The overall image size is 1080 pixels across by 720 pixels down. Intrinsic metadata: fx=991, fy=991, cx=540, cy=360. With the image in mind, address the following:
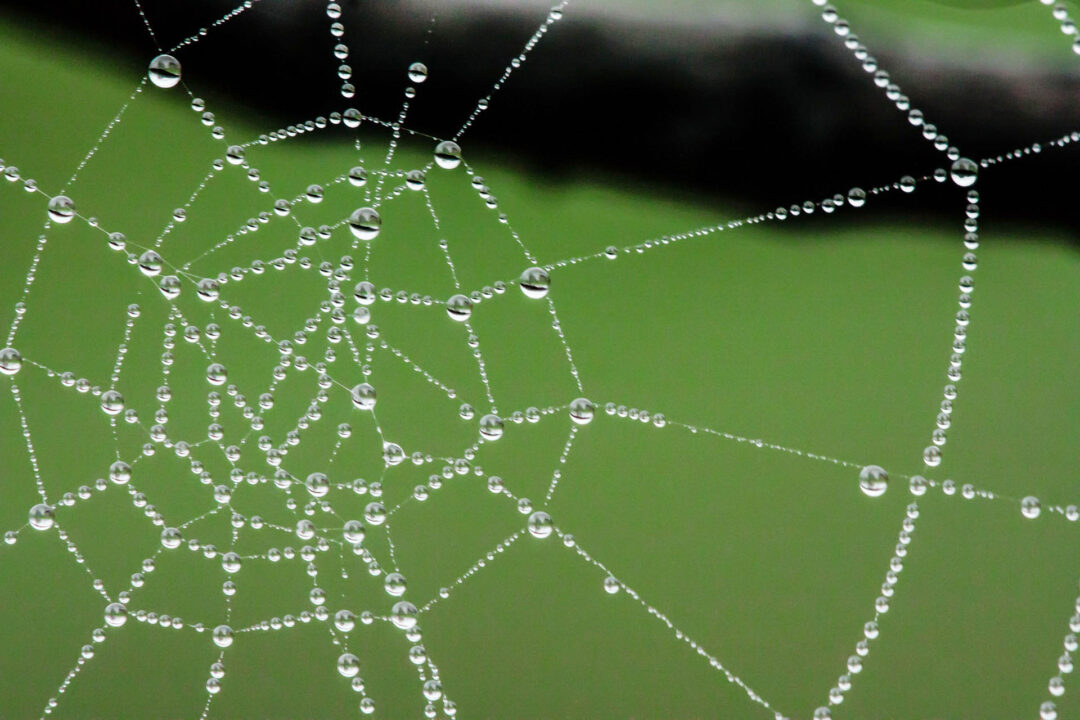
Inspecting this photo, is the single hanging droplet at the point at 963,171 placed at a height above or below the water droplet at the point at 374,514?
above

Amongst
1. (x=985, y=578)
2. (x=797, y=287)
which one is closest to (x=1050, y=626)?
(x=985, y=578)

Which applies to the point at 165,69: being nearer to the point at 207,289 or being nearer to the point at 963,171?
the point at 207,289

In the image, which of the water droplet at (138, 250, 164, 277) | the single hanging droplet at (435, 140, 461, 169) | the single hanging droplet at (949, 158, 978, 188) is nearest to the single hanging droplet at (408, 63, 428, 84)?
the single hanging droplet at (435, 140, 461, 169)

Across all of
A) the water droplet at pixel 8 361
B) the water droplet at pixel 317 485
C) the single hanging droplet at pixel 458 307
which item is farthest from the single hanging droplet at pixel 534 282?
the water droplet at pixel 8 361

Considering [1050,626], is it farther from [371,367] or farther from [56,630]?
[56,630]

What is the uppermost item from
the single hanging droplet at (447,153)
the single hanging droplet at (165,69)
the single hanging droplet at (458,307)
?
the single hanging droplet at (165,69)

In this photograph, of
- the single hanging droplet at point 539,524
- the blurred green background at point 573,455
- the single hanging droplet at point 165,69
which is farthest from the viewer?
the blurred green background at point 573,455

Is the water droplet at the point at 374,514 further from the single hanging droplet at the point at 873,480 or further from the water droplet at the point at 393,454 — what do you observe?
the single hanging droplet at the point at 873,480
